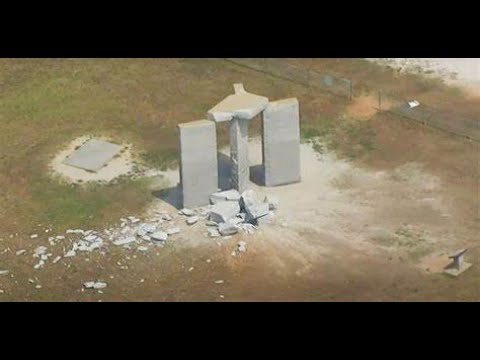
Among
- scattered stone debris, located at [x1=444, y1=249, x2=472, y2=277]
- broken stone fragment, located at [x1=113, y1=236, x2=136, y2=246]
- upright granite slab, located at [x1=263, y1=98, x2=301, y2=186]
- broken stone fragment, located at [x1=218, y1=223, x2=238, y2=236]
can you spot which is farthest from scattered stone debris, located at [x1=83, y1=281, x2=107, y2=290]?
scattered stone debris, located at [x1=444, y1=249, x2=472, y2=277]

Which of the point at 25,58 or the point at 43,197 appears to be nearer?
the point at 43,197

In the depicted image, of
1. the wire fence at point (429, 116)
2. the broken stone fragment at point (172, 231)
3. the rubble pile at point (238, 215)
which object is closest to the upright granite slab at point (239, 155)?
the rubble pile at point (238, 215)

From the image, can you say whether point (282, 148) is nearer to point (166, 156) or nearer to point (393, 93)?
point (166, 156)

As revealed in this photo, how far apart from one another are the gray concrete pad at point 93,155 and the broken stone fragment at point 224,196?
5732 mm

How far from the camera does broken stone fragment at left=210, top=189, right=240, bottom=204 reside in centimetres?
4179

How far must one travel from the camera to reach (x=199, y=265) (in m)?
38.9

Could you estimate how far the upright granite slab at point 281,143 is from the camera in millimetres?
42594

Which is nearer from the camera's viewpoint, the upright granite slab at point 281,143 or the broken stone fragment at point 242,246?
the broken stone fragment at point 242,246

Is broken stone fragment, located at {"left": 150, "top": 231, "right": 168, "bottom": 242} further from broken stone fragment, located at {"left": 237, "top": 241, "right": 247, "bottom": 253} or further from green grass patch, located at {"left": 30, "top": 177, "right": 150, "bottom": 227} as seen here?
broken stone fragment, located at {"left": 237, "top": 241, "right": 247, "bottom": 253}

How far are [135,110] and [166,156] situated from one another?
4906 millimetres

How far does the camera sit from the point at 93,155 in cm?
4653

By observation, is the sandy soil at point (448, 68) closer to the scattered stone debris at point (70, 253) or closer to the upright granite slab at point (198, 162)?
the upright granite slab at point (198, 162)

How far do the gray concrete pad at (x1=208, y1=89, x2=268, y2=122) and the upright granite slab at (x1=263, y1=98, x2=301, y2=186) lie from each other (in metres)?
0.71

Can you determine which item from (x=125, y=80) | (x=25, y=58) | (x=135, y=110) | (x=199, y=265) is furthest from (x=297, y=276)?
(x=25, y=58)
